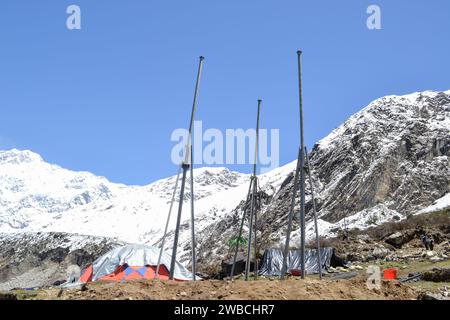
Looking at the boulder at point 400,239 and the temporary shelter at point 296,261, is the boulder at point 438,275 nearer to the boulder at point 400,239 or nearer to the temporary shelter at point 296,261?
the temporary shelter at point 296,261

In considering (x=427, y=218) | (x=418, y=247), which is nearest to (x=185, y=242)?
(x=427, y=218)

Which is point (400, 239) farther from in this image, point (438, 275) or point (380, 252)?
point (438, 275)

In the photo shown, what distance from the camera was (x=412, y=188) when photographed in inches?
4077

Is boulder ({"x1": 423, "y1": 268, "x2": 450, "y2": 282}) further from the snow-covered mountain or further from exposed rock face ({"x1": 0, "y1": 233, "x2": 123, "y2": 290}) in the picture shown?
exposed rock face ({"x1": 0, "y1": 233, "x2": 123, "y2": 290})

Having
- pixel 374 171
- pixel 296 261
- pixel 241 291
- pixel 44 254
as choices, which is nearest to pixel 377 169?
pixel 374 171

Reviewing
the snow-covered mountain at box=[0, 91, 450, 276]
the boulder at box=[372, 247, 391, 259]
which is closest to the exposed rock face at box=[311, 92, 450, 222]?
the snow-covered mountain at box=[0, 91, 450, 276]

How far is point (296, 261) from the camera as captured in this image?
5156cm

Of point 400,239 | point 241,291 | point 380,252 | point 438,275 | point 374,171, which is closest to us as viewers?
point 241,291

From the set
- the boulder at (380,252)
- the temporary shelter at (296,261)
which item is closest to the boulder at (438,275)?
the temporary shelter at (296,261)

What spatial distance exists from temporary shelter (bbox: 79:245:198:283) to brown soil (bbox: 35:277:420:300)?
76.2 ft

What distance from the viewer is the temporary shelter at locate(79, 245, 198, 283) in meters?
40.4

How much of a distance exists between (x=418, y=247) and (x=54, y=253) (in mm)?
144133

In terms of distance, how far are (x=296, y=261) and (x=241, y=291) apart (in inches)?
1464
